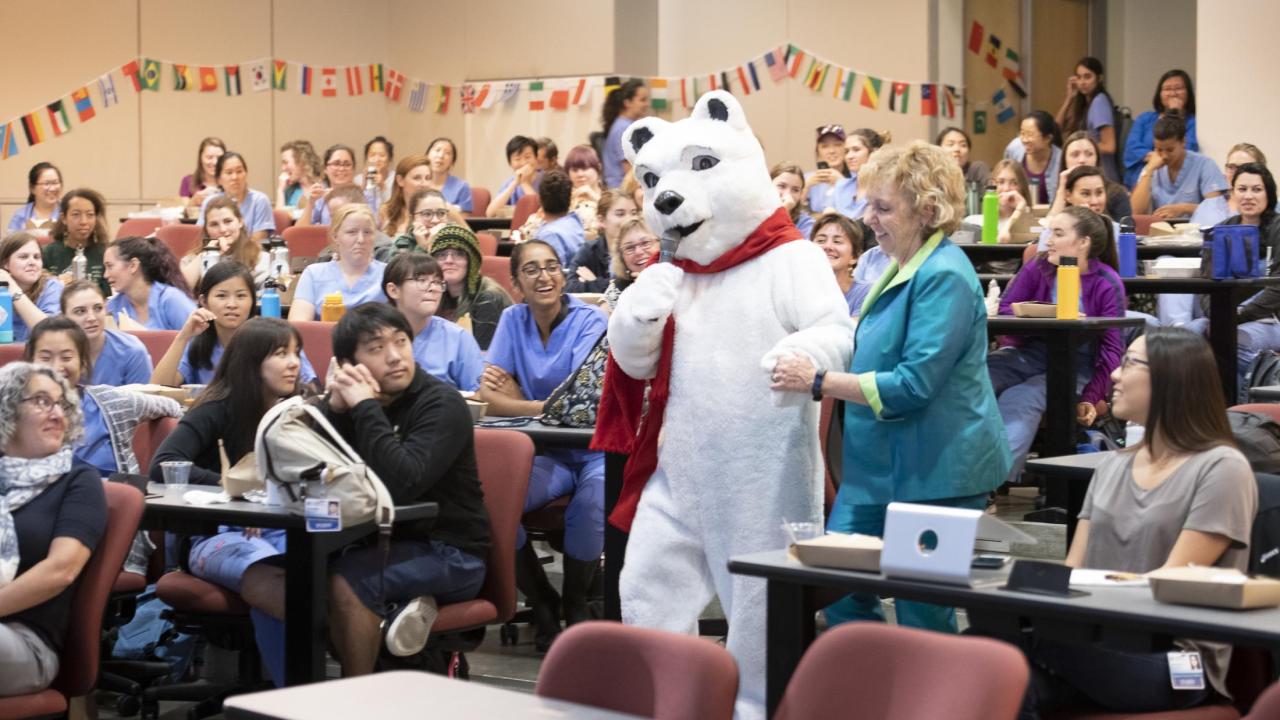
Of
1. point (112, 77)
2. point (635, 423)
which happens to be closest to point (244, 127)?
point (112, 77)

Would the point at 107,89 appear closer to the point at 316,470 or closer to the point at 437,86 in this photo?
the point at 437,86

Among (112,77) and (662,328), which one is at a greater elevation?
(112,77)

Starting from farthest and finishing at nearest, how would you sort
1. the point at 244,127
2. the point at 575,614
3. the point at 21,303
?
the point at 244,127 < the point at 21,303 < the point at 575,614

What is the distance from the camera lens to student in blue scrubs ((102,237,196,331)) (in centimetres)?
661

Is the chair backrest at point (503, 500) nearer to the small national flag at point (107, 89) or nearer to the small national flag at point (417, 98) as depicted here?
the small national flag at point (107, 89)

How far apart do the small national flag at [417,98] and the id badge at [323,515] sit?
10.2 meters

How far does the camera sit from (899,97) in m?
12.3

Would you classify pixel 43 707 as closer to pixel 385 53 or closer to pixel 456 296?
pixel 456 296

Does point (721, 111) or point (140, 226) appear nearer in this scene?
point (721, 111)

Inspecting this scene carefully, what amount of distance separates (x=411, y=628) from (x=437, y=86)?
10101 millimetres

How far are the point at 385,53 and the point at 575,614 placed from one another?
9.63 m

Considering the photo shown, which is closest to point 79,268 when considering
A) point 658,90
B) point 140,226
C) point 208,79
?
point 140,226

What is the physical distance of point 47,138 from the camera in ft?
38.8

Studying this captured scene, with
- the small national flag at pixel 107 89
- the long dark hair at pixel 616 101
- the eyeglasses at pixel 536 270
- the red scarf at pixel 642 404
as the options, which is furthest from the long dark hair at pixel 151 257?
the small national flag at pixel 107 89
